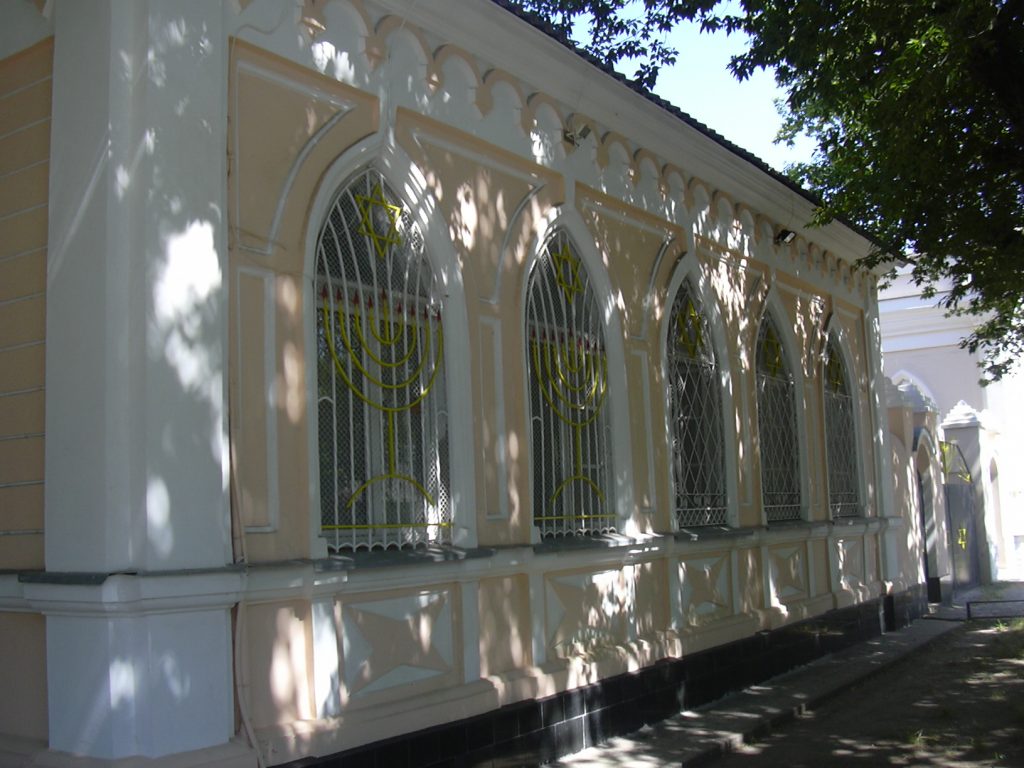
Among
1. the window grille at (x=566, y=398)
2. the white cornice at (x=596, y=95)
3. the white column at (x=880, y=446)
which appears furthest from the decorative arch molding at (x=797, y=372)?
the window grille at (x=566, y=398)

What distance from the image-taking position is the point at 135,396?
4.89 meters

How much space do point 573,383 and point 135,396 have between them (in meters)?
3.97

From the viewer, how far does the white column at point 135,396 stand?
15.6 ft

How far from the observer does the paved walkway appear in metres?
7.52

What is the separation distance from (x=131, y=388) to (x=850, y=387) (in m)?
11.1

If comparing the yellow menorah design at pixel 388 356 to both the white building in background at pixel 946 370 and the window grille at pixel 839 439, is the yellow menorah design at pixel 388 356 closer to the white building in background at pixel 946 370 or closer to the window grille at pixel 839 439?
the window grille at pixel 839 439

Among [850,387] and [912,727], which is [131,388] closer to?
[912,727]

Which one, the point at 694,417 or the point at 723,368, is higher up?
the point at 723,368

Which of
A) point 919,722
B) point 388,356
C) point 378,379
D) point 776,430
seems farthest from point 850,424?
point 378,379

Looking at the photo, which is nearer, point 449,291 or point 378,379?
point 378,379

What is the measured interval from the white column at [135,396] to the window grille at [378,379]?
87 centimetres

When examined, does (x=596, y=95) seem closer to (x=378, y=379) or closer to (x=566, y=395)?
(x=566, y=395)

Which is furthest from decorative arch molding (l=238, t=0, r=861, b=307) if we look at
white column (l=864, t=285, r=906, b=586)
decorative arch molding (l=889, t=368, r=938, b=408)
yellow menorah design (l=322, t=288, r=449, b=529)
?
decorative arch molding (l=889, t=368, r=938, b=408)

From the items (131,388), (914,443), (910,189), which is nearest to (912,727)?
(910,189)
